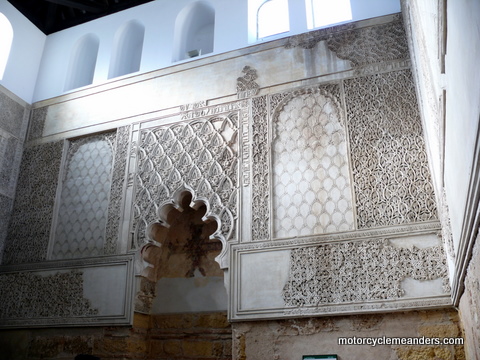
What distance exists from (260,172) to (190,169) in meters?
0.81

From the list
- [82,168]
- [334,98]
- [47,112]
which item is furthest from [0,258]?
[334,98]

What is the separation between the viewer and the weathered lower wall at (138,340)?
16.0 ft

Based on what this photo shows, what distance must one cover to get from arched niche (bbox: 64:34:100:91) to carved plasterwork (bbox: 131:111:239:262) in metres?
1.91

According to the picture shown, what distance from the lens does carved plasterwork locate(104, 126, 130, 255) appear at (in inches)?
206

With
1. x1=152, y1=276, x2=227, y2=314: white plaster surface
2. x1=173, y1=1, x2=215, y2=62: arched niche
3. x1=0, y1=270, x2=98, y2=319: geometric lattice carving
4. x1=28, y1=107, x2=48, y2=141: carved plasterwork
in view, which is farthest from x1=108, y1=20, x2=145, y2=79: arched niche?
x1=152, y1=276, x2=227, y2=314: white plaster surface

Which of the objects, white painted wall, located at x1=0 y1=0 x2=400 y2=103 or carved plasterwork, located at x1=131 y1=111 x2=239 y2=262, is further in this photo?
white painted wall, located at x1=0 y1=0 x2=400 y2=103

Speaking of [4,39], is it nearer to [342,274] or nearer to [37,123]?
[37,123]

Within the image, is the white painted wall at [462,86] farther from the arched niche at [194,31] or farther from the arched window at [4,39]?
the arched window at [4,39]

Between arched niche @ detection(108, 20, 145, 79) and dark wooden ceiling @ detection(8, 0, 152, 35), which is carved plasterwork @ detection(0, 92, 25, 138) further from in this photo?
dark wooden ceiling @ detection(8, 0, 152, 35)

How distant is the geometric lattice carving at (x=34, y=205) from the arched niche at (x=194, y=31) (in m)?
1.94

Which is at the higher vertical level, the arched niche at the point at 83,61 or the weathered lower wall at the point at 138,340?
the arched niche at the point at 83,61

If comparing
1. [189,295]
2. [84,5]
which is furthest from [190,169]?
[84,5]

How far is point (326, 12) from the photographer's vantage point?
5.62 metres

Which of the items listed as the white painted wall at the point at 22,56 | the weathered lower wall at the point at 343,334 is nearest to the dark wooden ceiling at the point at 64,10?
the white painted wall at the point at 22,56
